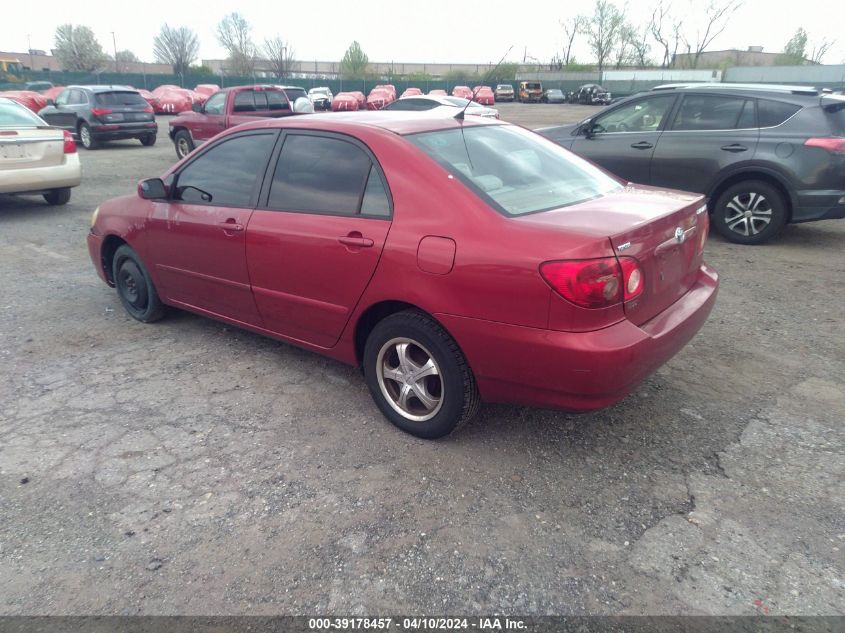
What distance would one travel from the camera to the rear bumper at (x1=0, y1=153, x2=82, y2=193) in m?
8.45

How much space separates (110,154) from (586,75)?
57284 millimetres

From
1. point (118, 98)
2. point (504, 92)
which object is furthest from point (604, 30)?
point (118, 98)

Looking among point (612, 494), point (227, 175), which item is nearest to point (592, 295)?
point (612, 494)

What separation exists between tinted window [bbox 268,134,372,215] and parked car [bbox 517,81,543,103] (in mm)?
52974

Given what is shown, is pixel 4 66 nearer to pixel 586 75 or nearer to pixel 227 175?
pixel 586 75

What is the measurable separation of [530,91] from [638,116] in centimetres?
4836

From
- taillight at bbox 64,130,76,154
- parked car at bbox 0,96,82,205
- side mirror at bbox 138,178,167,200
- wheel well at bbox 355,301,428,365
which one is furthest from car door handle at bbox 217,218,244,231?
taillight at bbox 64,130,76,154

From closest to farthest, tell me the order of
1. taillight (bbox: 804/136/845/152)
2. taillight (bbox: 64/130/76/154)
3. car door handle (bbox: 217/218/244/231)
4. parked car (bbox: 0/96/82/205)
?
car door handle (bbox: 217/218/244/231) → taillight (bbox: 804/136/845/152) → parked car (bbox: 0/96/82/205) → taillight (bbox: 64/130/76/154)

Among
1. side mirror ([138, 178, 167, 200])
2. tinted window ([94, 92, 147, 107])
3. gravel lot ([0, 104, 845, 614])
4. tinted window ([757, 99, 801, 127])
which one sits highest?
tinted window ([94, 92, 147, 107])

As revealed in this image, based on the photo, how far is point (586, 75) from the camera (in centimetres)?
6419

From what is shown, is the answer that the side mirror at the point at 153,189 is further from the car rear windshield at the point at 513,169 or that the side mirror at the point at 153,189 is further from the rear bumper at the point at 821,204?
the rear bumper at the point at 821,204

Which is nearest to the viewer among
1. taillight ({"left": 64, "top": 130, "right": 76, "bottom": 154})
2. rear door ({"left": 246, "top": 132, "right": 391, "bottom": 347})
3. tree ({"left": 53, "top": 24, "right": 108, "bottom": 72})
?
rear door ({"left": 246, "top": 132, "right": 391, "bottom": 347})

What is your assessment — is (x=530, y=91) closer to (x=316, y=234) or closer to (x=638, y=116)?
(x=638, y=116)

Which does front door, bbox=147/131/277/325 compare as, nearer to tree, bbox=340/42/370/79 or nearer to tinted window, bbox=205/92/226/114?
tinted window, bbox=205/92/226/114
